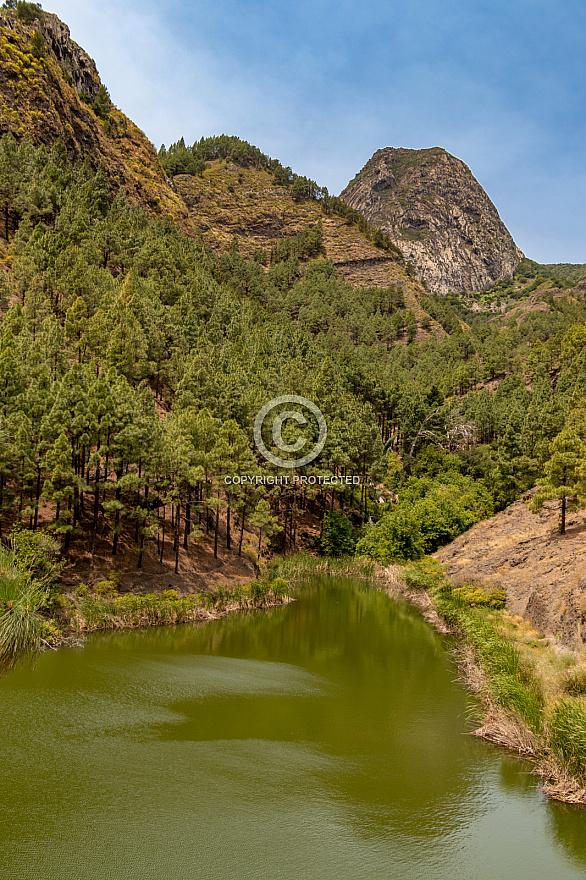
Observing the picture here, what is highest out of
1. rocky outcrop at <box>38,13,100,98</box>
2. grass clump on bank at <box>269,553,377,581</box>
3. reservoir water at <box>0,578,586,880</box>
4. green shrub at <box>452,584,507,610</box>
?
rocky outcrop at <box>38,13,100,98</box>

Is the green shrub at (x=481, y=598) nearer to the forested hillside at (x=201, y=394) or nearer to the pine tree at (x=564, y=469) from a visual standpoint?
the pine tree at (x=564, y=469)

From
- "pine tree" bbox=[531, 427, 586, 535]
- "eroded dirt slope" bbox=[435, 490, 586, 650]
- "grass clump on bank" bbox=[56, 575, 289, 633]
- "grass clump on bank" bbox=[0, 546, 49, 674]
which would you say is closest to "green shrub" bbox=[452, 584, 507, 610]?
"eroded dirt slope" bbox=[435, 490, 586, 650]

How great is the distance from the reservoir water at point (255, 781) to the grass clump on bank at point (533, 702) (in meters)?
0.63

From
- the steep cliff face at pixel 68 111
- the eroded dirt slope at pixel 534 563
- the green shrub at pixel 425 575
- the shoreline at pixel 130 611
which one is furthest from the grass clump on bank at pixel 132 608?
the steep cliff face at pixel 68 111

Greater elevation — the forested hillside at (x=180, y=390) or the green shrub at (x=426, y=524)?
the forested hillside at (x=180, y=390)

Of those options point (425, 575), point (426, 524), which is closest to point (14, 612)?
point (425, 575)

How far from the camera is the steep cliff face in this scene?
95.7m

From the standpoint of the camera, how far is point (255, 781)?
12453mm

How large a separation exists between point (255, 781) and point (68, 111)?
5150 inches

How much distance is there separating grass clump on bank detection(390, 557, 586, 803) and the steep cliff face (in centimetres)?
10575

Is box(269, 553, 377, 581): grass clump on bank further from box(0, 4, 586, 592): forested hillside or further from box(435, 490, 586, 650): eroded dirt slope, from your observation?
box(435, 490, 586, 650): eroded dirt slope

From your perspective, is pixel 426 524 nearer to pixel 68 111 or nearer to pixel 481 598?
pixel 481 598

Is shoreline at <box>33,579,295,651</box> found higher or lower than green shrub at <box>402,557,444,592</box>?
lower

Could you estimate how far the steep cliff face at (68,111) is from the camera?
3767 inches
